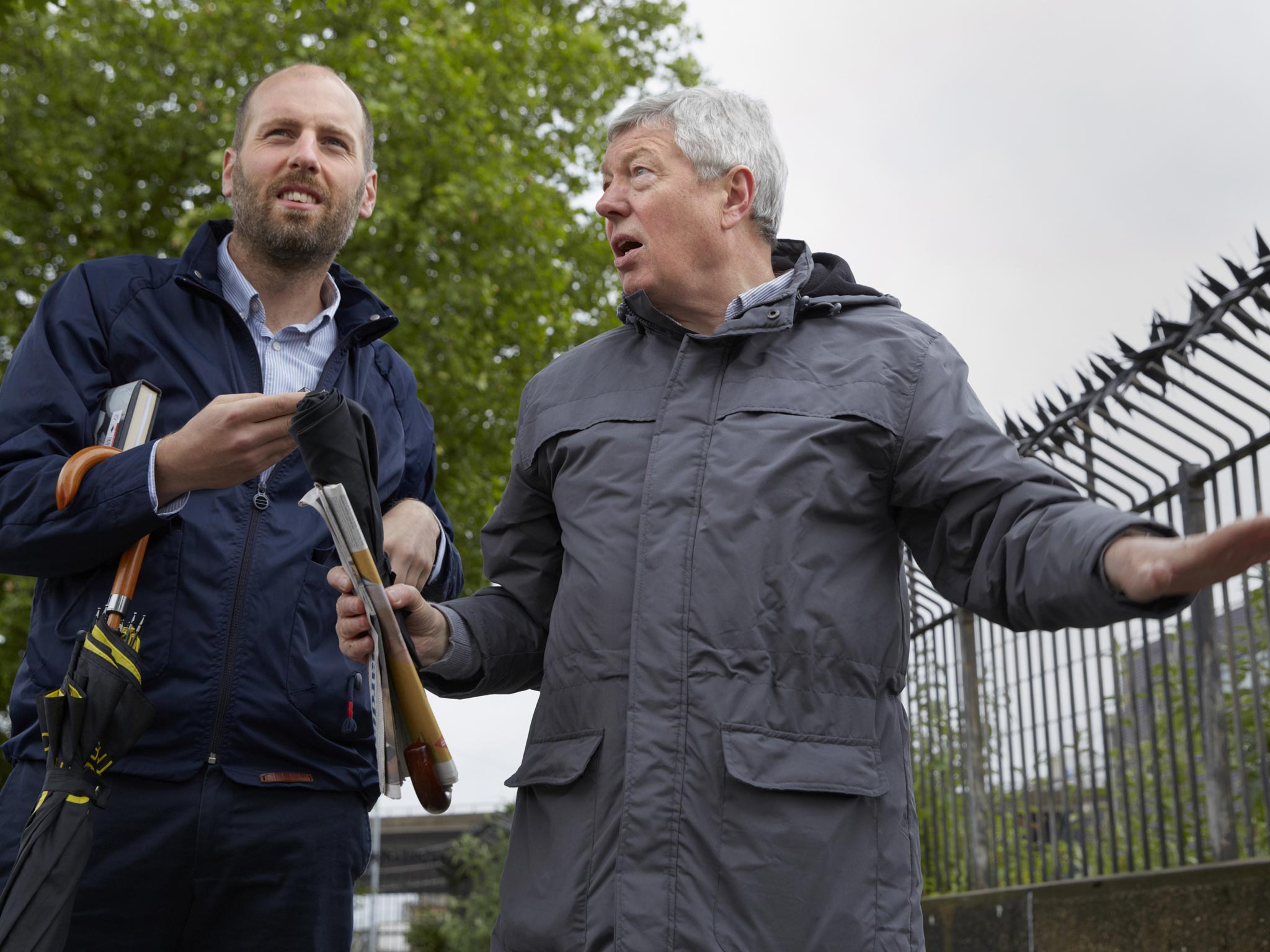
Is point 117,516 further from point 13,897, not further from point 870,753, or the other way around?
point 870,753

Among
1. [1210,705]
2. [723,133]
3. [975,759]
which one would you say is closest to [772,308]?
[723,133]

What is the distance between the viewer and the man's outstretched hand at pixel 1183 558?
1.73 m

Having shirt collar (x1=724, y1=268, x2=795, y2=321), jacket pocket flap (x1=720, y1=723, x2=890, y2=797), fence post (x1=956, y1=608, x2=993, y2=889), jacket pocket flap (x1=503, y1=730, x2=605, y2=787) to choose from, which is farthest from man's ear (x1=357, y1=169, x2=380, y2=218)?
fence post (x1=956, y1=608, x2=993, y2=889)

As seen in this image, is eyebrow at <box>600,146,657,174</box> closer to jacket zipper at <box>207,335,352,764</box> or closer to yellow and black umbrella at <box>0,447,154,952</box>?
jacket zipper at <box>207,335,352,764</box>

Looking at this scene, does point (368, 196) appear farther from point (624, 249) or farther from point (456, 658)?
point (456, 658)

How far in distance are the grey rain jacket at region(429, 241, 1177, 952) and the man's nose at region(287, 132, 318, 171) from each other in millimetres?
936

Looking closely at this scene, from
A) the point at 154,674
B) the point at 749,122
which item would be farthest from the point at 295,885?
the point at 749,122

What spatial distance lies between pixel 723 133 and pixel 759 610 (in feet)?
3.57

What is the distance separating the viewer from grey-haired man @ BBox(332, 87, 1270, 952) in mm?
2104

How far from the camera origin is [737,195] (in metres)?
2.79

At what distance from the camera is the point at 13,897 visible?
91.7 inches

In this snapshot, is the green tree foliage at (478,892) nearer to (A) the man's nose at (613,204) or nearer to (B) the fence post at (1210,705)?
(B) the fence post at (1210,705)

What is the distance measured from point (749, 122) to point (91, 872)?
79.2 inches

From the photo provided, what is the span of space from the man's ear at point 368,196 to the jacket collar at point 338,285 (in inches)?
6.0
